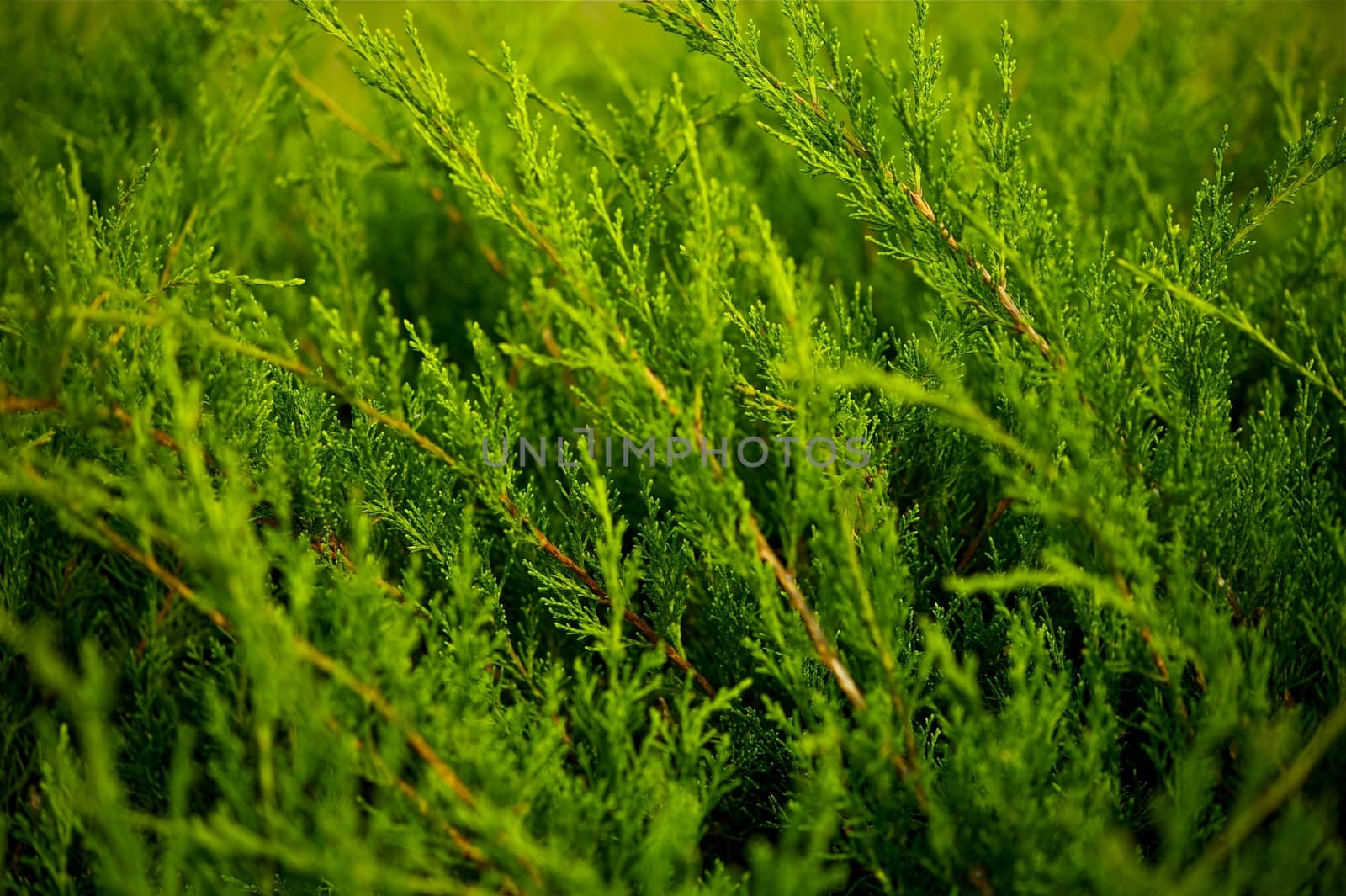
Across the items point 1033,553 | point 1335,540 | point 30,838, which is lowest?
point 30,838

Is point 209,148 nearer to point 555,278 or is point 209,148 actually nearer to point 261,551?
point 555,278

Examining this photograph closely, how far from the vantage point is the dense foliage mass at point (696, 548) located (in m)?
0.98

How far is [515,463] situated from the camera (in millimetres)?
1845

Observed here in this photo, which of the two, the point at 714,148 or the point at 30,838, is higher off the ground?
the point at 714,148

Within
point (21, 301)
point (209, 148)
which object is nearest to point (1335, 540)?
point (21, 301)

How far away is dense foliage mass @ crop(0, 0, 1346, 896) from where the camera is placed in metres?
0.98

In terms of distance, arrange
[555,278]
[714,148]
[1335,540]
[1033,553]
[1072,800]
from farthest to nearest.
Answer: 1. [714,148]
2. [555,278]
3. [1033,553]
4. [1335,540]
5. [1072,800]

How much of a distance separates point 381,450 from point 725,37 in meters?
0.79

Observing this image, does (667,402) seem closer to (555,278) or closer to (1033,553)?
(1033,553)

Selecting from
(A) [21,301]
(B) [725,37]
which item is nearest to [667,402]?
(B) [725,37]

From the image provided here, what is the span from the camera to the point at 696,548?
5.09ft

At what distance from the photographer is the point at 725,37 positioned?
1176 millimetres

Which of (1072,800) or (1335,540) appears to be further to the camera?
(1335,540)

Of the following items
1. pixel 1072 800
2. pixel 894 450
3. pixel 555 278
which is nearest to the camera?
pixel 1072 800
